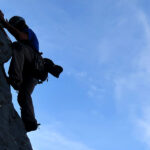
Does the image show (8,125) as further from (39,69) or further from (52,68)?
(52,68)

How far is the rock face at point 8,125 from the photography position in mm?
5679

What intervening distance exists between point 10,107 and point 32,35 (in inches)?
118

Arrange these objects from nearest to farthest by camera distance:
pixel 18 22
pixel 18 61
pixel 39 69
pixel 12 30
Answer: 1. pixel 18 61
2. pixel 12 30
3. pixel 39 69
4. pixel 18 22

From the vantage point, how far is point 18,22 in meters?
8.89

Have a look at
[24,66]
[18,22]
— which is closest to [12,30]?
[18,22]

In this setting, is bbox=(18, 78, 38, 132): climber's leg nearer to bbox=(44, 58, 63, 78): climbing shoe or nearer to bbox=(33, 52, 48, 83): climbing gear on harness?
bbox=(33, 52, 48, 83): climbing gear on harness

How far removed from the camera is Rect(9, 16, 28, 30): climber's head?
29.2 ft

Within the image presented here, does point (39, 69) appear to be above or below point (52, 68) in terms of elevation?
below

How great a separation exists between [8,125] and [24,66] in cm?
272

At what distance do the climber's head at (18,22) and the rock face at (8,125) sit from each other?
1.64 metres

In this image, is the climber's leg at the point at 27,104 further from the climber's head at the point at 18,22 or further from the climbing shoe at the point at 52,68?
the climber's head at the point at 18,22

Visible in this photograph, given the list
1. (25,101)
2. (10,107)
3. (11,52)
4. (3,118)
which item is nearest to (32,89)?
(25,101)

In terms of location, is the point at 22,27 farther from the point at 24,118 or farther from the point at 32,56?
the point at 24,118

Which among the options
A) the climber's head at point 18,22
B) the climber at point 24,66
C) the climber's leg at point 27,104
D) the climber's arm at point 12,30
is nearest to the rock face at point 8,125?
the climber at point 24,66
